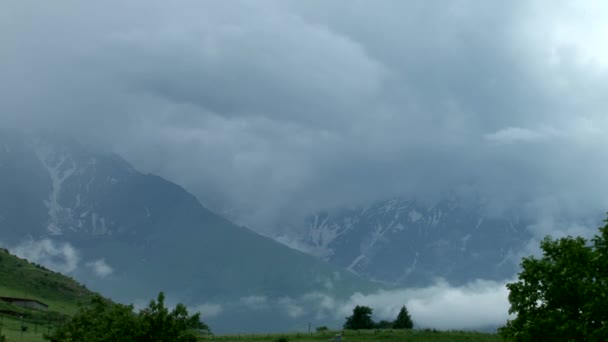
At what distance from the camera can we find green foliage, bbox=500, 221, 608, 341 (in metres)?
48.1

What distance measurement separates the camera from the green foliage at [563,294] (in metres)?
48.1

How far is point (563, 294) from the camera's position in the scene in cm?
5088

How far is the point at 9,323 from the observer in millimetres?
171250

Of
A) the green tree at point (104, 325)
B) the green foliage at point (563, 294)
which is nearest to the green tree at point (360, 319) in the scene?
the green tree at point (104, 325)

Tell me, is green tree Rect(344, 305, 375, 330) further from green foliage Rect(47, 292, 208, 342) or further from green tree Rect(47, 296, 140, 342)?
green foliage Rect(47, 292, 208, 342)

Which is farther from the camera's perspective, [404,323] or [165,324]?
[404,323]

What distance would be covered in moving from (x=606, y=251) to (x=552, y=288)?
4583 mm

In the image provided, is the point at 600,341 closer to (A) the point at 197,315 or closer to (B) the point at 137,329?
(A) the point at 197,315

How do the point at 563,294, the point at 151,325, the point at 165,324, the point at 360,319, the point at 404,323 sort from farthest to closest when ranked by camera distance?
the point at 360,319 → the point at 404,323 → the point at 165,324 → the point at 151,325 → the point at 563,294

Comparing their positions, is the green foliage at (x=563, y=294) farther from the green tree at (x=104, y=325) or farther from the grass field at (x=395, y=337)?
the grass field at (x=395, y=337)

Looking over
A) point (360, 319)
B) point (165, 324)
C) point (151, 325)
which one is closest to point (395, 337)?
point (360, 319)

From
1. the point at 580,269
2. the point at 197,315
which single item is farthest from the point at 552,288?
the point at 197,315

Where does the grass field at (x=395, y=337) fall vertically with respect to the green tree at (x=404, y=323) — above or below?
below

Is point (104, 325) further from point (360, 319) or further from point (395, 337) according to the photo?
point (360, 319)
